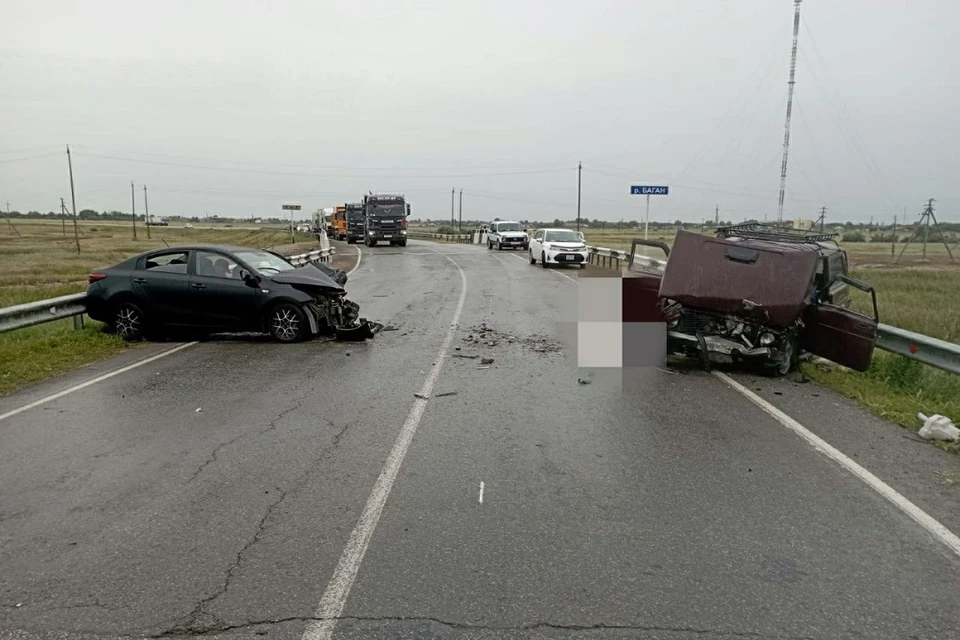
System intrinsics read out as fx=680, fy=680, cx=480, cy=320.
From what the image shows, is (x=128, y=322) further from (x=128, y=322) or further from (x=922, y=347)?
(x=922, y=347)

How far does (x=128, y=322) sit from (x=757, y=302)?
9.60m

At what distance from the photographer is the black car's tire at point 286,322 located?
11039 millimetres

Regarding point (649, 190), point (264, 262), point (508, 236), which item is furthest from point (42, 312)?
point (508, 236)

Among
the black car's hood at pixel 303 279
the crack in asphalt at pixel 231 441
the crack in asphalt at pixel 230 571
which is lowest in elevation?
the crack in asphalt at pixel 231 441

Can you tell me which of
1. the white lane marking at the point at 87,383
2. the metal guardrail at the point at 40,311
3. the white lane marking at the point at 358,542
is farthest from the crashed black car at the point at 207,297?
the white lane marking at the point at 358,542

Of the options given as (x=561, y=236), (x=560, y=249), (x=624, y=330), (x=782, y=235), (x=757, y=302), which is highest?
(x=782, y=235)

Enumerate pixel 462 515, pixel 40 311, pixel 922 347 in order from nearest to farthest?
1. pixel 462 515
2. pixel 922 347
3. pixel 40 311

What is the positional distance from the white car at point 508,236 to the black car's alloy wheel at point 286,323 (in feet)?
104

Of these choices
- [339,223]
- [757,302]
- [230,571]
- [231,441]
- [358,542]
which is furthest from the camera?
[339,223]

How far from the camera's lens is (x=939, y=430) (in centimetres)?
634

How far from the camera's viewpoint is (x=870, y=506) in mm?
4758

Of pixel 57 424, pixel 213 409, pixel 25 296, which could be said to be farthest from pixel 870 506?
pixel 25 296

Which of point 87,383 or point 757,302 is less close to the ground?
point 757,302

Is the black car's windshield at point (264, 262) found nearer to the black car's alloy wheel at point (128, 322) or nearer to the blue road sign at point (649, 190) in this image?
the black car's alloy wheel at point (128, 322)
